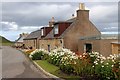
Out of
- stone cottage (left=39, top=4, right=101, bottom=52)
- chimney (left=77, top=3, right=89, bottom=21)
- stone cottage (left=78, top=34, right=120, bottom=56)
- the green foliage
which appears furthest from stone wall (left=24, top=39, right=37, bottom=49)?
stone cottage (left=78, top=34, right=120, bottom=56)

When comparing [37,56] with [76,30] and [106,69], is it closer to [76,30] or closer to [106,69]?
[76,30]

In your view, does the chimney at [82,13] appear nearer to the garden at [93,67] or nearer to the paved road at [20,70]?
the paved road at [20,70]

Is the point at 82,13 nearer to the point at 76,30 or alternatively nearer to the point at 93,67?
the point at 76,30

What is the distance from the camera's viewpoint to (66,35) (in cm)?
3466

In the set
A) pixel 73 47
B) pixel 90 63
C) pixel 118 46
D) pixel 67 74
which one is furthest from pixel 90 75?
pixel 73 47

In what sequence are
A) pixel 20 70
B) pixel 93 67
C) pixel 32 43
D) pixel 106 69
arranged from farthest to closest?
1. pixel 32 43
2. pixel 20 70
3. pixel 93 67
4. pixel 106 69

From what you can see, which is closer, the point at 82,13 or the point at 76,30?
the point at 82,13

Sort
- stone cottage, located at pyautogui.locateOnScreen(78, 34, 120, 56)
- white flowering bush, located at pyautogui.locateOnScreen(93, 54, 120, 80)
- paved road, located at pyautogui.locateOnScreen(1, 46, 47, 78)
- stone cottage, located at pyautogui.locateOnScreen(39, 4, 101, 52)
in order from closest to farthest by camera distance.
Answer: white flowering bush, located at pyautogui.locateOnScreen(93, 54, 120, 80) → paved road, located at pyautogui.locateOnScreen(1, 46, 47, 78) → stone cottage, located at pyautogui.locateOnScreen(78, 34, 120, 56) → stone cottage, located at pyautogui.locateOnScreen(39, 4, 101, 52)

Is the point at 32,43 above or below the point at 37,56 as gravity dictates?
above

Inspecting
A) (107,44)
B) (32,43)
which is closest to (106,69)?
(107,44)

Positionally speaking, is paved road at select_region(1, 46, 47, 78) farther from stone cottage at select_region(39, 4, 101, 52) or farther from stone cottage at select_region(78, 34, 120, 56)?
stone cottage at select_region(39, 4, 101, 52)

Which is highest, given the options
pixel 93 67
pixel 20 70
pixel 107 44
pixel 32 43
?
pixel 107 44

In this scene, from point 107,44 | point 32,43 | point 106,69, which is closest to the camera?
point 106,69

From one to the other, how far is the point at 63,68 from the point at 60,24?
68.7 ft
